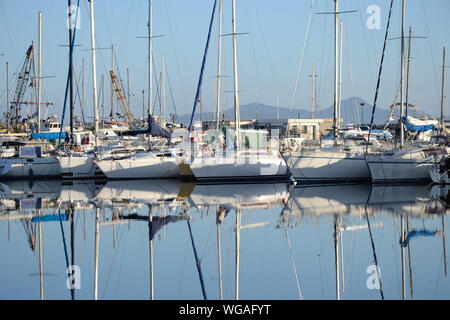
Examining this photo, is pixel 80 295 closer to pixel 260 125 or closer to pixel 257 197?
pixel 257 197

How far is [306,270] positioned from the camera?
15359mm

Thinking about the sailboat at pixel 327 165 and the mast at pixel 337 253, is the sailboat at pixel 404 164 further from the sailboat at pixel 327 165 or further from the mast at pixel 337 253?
the mast at pixel 337 253

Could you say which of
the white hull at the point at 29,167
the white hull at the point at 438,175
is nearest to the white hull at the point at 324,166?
the white hull at the point at 438,175

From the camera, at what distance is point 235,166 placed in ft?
119

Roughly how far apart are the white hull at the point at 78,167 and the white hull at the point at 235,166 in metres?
7.20

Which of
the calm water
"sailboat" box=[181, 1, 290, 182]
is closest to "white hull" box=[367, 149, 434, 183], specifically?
the calm water

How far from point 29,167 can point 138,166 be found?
802 cm

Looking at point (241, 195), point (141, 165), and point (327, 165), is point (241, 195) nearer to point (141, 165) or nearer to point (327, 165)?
point (327, 165)

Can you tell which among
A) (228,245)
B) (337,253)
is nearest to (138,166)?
(228,245)

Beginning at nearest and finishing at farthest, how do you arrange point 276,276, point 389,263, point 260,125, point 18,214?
point 276,276 → point 389,263 → point 18,214 → point 260,125

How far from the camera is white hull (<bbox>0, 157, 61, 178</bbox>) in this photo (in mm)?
42156

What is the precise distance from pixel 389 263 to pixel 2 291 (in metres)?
8.63

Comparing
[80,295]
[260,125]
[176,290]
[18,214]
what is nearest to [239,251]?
[176,290]

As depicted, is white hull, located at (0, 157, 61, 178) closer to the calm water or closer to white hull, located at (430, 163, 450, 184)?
the calm water
